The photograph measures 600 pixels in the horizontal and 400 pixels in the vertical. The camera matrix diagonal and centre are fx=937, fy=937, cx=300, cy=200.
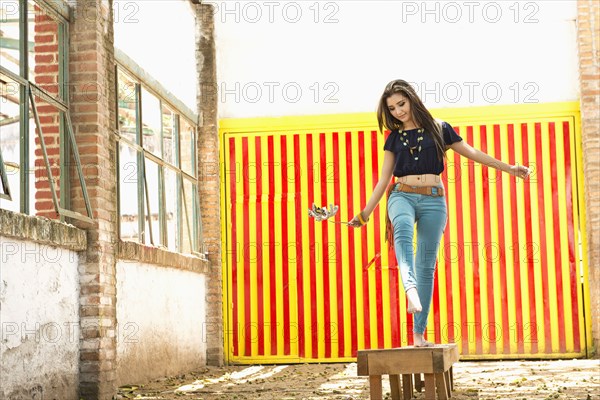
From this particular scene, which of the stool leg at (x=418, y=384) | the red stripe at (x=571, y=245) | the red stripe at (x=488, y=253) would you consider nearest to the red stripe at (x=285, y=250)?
the red stripe at (x=488, y=253)

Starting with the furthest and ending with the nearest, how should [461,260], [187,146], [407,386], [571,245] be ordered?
[461,260]
[571,245]
[187,146]
[407,386]

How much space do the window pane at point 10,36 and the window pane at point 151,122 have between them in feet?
7.79

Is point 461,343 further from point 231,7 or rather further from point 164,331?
point 231,7

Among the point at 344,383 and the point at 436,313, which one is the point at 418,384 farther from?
the point at 436,313

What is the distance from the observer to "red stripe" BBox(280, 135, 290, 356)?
10367mm

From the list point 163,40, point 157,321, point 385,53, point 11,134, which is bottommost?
point 157,321

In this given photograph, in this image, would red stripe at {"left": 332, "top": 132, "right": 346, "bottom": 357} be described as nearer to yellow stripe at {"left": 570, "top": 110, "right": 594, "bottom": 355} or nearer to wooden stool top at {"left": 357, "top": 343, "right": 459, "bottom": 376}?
yellow stripe at {"left": 570, "top": 110, "right": 594, "bottom": 355}

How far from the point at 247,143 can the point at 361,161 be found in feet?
4.29

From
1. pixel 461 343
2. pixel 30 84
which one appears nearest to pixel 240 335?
pixel 461 343

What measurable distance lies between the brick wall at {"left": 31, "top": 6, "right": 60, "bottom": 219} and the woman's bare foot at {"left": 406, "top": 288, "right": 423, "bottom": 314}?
261 centimetres

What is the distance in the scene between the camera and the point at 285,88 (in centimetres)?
1064

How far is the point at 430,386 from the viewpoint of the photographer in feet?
15.9

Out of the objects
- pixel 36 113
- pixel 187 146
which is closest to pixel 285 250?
pixel 187 146

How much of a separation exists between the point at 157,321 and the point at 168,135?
197 cm
